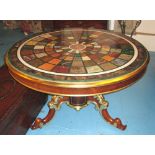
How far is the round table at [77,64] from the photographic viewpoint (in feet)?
4.68

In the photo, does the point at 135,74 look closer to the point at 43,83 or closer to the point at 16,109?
the point at 43,83

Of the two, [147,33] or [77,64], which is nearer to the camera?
[77,64]

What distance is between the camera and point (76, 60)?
5.49 feet

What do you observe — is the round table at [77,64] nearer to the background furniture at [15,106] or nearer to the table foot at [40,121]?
the table foot at [40,121]

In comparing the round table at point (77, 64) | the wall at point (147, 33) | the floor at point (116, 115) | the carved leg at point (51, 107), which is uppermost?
the round table at point (77, 64)

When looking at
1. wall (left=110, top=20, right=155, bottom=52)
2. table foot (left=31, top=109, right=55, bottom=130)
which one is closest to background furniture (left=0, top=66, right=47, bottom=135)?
table foot (left=31, top=109, right=55, bottom=130)

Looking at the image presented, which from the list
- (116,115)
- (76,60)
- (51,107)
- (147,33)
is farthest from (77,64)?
A: (147,33)

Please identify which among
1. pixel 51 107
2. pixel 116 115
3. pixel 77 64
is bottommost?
pixel 116 115

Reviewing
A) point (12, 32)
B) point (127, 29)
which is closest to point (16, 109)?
point (127, 29)

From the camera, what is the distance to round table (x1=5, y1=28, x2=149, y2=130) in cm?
143

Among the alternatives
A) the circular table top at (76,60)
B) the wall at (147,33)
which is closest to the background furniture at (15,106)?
the circular table top at (76,60)

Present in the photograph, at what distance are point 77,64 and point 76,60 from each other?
7 cm

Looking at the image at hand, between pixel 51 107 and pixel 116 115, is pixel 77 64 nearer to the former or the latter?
pixel 51 107

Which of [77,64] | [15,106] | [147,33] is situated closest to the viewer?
[77,64]
